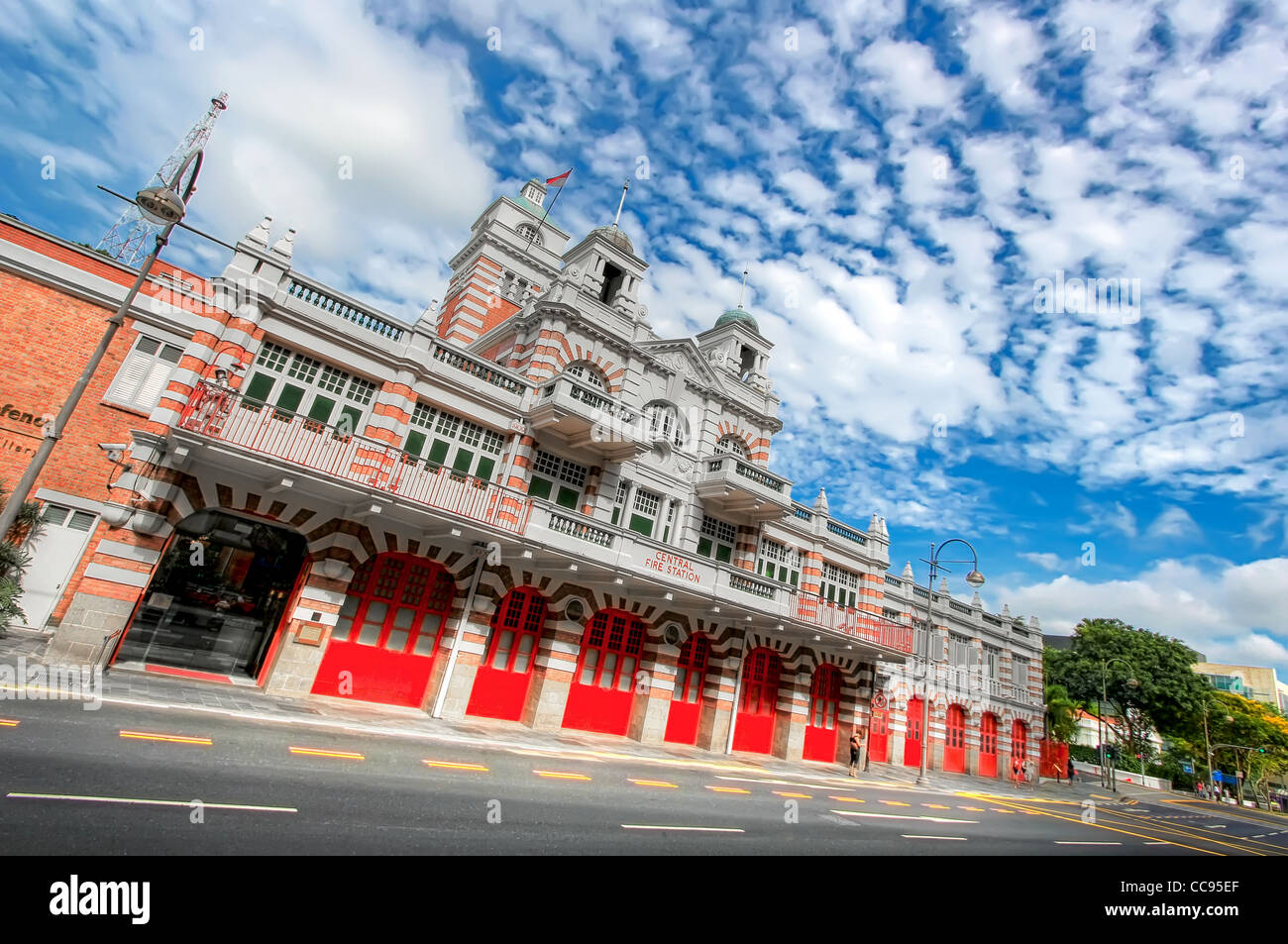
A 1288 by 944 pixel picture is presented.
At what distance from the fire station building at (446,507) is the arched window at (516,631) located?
7cm

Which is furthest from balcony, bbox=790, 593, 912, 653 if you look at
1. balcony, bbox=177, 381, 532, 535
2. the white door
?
the white door

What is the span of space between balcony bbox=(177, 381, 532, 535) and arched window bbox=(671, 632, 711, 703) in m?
9.10

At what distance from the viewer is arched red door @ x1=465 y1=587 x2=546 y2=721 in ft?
59.6

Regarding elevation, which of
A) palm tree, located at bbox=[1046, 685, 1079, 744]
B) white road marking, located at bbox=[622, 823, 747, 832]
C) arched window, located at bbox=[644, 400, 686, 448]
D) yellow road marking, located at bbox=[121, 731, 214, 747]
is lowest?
yellow road marking, located at bbox=[121, 731, 214, 747]

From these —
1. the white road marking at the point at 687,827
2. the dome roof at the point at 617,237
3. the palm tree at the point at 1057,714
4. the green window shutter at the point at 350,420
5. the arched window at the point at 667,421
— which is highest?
the dome roof at the point at 617,237

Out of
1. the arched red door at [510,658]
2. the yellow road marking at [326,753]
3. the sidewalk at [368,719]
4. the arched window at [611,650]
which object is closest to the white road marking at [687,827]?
the yellow road marking at [326,753]

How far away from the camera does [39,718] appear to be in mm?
9000

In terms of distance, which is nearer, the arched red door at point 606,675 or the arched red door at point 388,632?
the arched red door at point 388,632

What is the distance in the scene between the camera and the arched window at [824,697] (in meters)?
26.2

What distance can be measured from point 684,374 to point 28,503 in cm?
1950

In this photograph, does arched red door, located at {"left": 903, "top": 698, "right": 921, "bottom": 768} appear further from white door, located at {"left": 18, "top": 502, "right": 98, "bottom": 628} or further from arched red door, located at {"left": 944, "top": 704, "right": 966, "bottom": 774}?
white door, located at {"left": 18, "top": 502, "right": 98, "bottom": 628}

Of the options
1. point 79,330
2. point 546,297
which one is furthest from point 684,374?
point 79,330

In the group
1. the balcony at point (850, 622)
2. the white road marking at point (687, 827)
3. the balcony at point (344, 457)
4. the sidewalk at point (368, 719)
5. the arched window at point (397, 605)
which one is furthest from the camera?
the balcony at point (850, 622)

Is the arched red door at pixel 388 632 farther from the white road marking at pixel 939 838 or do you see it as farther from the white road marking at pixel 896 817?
the white road marking at pixel 939 838
